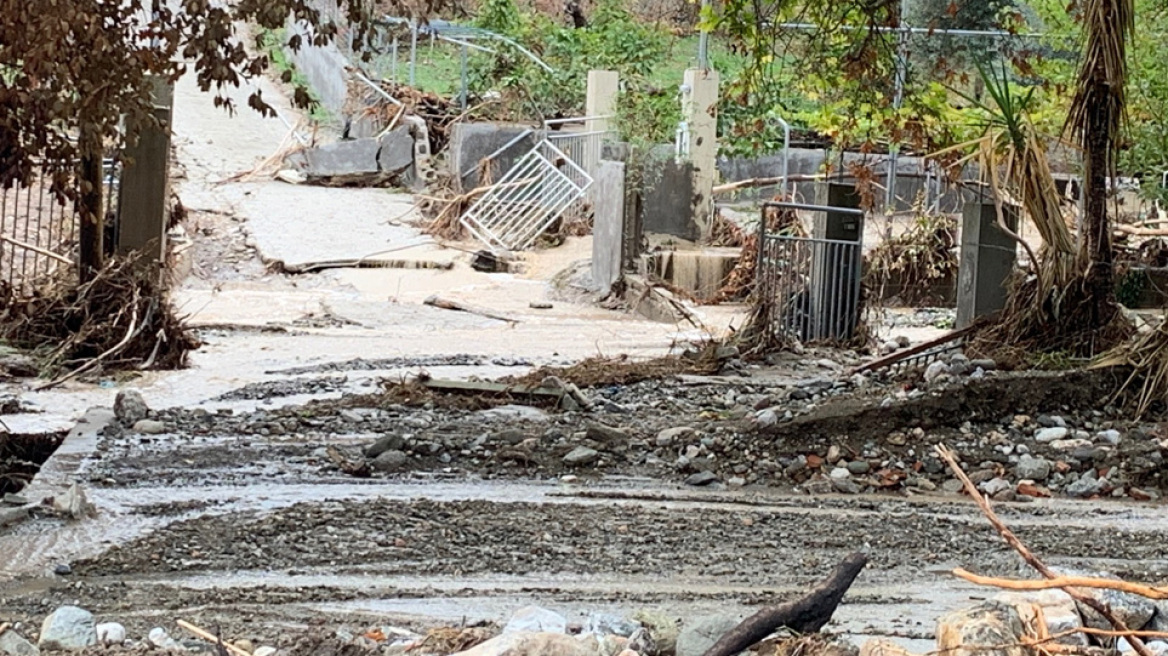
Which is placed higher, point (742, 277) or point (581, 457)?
point (742, 277)

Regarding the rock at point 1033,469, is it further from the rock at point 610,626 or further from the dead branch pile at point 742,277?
the dead branch pile at point 742,277

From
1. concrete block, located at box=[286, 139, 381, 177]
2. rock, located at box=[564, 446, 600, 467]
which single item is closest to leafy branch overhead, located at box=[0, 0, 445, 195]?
rock, located at box=[564, 446, 600, 467]

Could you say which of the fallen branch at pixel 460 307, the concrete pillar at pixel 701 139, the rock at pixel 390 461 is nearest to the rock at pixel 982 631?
the rock at pixel 390 461

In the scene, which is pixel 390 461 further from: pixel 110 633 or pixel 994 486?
pixel 110 633

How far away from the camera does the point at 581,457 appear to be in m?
8.74

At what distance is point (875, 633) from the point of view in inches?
179

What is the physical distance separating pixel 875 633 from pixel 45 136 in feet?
18.6

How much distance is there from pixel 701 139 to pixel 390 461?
54.0ft

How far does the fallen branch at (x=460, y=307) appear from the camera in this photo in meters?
18.9

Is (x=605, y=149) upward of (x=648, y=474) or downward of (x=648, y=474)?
upward

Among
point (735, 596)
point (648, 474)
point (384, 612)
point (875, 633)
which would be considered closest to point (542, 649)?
point (875, 633)

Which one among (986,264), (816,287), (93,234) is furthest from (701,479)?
(93,234)

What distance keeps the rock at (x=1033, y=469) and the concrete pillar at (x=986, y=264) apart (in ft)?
12.5

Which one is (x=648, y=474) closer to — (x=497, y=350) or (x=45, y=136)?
(x=45, y=136)
